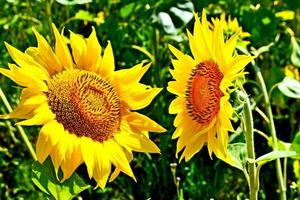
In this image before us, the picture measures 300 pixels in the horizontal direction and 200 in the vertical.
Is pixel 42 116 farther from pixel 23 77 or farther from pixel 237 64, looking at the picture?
pixel 237 64

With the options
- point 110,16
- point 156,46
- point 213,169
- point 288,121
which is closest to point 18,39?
point 110,16

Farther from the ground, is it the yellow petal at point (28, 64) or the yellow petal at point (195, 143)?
the yellow petal at point (28, 64)

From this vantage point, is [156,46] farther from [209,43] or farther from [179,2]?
[209,43]

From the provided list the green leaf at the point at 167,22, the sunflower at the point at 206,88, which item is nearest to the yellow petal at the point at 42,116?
the sunflower at the point at 206,88

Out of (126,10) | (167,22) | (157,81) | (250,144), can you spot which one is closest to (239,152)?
(250,144)

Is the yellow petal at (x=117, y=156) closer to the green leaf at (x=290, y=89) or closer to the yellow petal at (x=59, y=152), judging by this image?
the yellow petal at (x=59, y=152)

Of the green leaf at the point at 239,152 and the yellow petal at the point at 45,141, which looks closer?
the yellow petal at the point at 45,141
